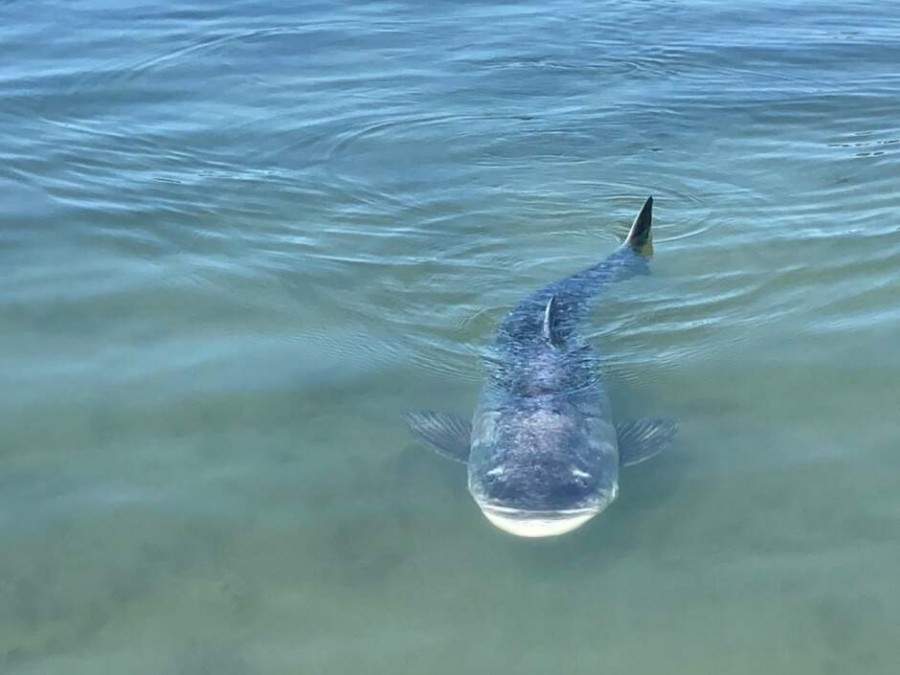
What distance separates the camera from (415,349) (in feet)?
24.9

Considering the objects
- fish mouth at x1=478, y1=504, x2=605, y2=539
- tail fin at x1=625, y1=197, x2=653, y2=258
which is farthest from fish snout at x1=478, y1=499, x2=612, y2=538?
tail fin at x1=625, y1=197, x2=653, y2=258

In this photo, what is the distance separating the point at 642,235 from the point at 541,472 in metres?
3.64

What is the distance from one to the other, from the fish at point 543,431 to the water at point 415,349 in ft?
0.50

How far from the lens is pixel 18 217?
954 centimetres

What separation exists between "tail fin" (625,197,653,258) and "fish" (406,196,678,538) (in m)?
1.07

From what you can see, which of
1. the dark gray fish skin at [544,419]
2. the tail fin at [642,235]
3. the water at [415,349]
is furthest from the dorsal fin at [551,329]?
the tail fin at [642,235]

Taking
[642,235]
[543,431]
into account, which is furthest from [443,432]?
[642,235]

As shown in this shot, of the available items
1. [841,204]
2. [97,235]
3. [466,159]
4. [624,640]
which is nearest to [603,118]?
[466,159]

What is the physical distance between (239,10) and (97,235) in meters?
8.74

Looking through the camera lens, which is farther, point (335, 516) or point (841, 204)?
point (841, 204)

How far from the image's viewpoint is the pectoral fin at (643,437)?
20.5 ft

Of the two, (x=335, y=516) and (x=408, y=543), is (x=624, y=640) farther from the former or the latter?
(x=335, y=516)

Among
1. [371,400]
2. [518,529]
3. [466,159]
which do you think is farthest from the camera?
[466,159]

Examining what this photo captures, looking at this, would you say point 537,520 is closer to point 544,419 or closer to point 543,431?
point 543,431
